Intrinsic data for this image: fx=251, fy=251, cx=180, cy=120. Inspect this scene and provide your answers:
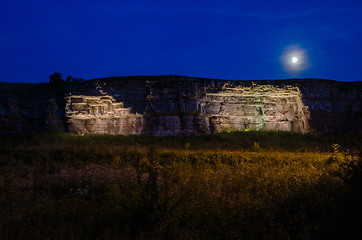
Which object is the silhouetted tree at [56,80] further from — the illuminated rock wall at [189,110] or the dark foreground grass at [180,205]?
the dark foreground grass at [180,205]

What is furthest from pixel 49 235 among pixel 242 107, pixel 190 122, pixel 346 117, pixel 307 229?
pixel 346 117

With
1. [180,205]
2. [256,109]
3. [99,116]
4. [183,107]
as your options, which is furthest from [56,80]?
[180,205]

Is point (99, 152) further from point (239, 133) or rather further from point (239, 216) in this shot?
point (239, 133)

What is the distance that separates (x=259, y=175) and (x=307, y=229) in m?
4.16

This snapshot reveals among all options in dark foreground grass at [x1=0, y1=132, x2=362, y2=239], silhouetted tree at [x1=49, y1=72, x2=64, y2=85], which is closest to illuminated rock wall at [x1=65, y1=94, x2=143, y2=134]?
silhouetted tree at [x1=49, y1=72, x2=64, y2=85]

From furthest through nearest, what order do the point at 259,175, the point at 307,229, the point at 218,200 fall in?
the point at 259,175 → the point at 218,200 → the point at 307,229

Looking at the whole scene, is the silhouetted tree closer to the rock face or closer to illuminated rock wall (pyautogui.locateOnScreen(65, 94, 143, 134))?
the rock face

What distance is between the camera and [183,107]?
869 inches

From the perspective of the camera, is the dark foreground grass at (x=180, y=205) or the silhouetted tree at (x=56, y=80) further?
the silhouetted tree at (x=56, y=80)

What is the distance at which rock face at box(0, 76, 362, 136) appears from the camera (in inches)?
Result: 846

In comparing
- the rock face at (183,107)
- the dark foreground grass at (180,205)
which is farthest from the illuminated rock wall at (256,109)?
the dark foreground grass at (180,205)

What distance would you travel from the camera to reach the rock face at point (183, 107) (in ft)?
70.5

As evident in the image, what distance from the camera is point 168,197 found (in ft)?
17.1

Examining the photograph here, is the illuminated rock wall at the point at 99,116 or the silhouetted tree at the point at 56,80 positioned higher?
the silhouetted tree at the point at 56,80
